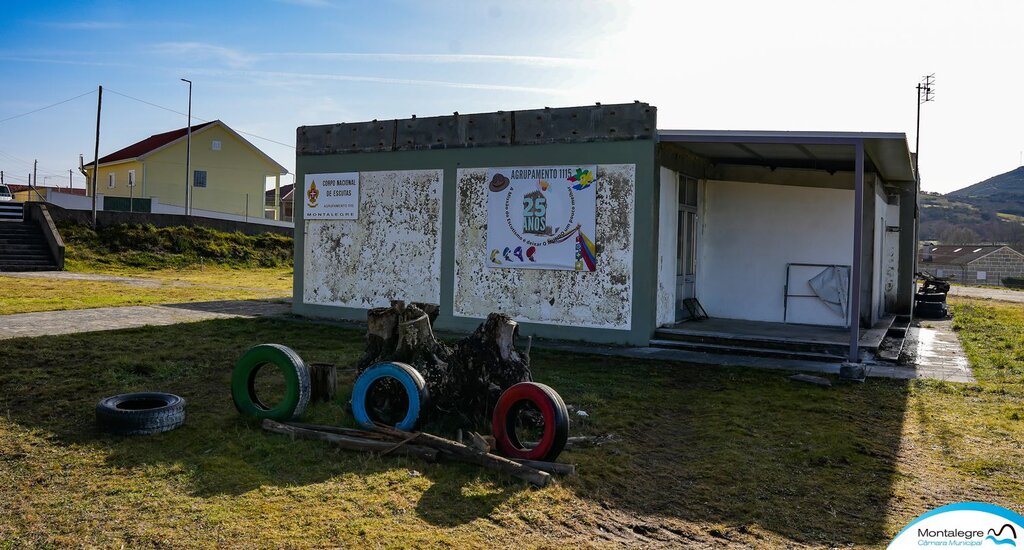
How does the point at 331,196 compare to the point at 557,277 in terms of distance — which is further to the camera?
the point at 331,196

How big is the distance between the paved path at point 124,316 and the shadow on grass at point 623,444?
1.77 m

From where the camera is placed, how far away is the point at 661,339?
12.3 metres

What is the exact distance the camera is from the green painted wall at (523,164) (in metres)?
12.1

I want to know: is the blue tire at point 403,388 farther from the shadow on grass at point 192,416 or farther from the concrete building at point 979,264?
the concrete building at point 979,264

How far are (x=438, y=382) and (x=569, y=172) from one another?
6.45m

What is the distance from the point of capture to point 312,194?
51.8 feet

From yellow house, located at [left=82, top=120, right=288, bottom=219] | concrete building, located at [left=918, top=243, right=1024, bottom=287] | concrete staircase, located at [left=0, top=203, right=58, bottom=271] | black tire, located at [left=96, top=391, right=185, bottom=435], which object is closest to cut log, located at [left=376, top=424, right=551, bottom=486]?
black tire, located at [left=96, top=391, right=185, bottom=435]

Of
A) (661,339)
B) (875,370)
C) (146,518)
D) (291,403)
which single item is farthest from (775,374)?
(146,518)

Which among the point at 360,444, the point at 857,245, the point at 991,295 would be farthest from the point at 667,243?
the point at 991,295

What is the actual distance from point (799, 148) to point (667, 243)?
8.40 feet

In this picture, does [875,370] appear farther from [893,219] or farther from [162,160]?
[162,160]

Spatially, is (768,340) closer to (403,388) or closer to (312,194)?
(403,388)

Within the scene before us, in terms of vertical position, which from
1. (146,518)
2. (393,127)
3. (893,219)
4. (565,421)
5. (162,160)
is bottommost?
(146,518)

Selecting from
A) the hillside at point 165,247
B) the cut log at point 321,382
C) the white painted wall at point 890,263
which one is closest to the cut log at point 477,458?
the cut log at point 321,382
